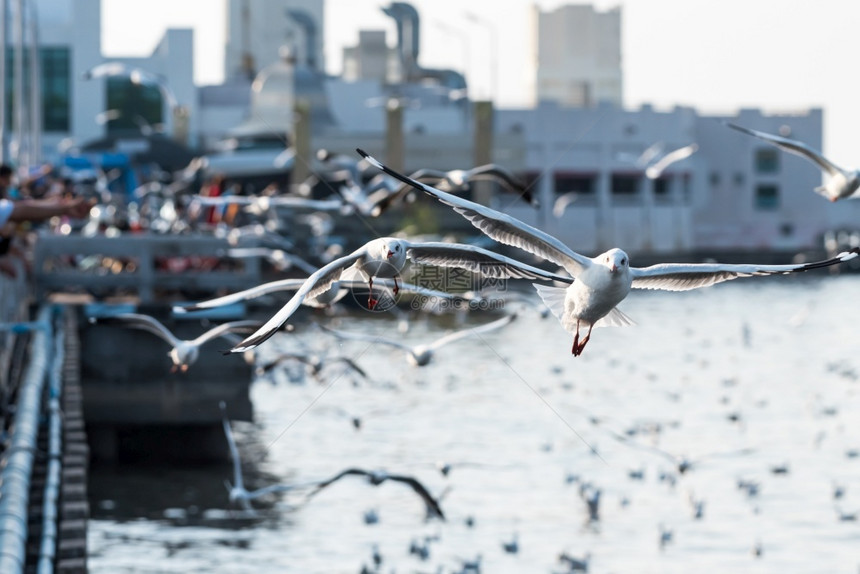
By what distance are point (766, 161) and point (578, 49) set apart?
49963 mm

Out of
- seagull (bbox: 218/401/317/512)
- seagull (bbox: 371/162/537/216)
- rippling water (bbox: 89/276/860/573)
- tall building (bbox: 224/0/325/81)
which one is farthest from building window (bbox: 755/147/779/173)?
seagull (bbox: 371/162/537/216)

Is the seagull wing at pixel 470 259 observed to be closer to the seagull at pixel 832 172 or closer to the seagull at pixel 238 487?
the seagull at pixel 832 172

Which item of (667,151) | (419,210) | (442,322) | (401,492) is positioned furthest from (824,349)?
(667,151)

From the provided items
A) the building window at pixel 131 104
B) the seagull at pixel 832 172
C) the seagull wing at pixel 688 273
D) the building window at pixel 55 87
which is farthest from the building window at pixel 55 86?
the seagull wing at pixel 688 273

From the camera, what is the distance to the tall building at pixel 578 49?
455ft

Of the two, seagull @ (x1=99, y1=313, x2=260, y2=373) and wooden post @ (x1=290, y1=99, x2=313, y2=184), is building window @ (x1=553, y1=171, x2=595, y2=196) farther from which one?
seagull @ (x1=99, y1=313, x2=260, y2=373)

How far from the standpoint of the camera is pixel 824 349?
161 feet

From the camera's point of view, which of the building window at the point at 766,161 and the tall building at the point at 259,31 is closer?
the building window at the point at 766,161

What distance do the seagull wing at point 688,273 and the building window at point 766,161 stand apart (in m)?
84.7

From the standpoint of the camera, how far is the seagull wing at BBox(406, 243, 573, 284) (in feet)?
28.8

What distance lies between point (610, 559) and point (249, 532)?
14.0ft

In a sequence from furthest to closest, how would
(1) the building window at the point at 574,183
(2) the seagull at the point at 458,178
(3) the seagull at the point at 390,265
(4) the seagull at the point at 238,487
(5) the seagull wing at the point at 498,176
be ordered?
(1) the building window at the point at 574,183
(4) the seagull at the point at 238,487
(5) the seagull wing at the point at 498,176
(2) the seagull at the point at 458,178
(3) the seagull at the point at 390,265

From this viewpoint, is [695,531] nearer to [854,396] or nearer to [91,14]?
[854,396]

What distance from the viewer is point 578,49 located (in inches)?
5536
